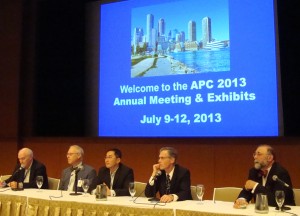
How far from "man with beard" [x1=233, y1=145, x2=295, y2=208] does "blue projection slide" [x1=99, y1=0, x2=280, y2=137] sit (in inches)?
67.7

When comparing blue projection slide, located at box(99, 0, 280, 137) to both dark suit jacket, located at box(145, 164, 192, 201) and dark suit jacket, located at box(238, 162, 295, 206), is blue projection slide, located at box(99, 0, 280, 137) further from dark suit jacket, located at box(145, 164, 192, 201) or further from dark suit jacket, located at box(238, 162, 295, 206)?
dark suit jacket, located at box(145, 164, 192, 201)

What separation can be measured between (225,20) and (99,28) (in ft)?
8.39

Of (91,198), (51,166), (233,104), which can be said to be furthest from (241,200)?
(51,166)

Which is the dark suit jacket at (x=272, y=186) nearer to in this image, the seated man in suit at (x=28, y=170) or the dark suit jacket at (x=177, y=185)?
the dark suit jacket at (x=177, y=185)

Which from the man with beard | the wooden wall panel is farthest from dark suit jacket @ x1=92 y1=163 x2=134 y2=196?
the wooden wall panel

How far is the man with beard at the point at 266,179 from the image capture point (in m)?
3.61

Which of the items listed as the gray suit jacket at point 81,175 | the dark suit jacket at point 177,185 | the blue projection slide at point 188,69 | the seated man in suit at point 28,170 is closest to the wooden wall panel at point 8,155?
the blue projection slide at point 188,69

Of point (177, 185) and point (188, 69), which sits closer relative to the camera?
point (177, 185)

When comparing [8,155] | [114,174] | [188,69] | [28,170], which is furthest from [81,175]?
[8,155]

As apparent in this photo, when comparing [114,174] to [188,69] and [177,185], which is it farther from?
[188,69]

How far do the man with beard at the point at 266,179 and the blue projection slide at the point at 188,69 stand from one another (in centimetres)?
172

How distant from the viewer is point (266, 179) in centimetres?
389

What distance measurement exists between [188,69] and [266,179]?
109 inches

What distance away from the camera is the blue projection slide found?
5.70 metres
